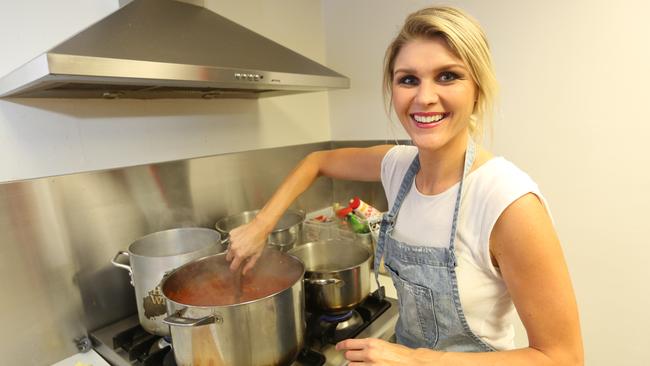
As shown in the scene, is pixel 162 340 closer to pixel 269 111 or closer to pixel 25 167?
pixel 25 167

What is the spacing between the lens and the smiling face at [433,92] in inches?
24.6

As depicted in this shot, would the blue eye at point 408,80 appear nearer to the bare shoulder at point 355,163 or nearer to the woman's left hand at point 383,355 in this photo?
the bare shoulder at point 355,163

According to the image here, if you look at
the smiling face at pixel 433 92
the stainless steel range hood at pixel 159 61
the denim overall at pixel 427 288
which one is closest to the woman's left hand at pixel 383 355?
the denim overall at pixel 427 288

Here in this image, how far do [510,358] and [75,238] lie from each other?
1.07 meters

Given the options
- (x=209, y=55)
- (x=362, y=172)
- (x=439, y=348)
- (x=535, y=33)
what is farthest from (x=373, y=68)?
(x=439, y=348)

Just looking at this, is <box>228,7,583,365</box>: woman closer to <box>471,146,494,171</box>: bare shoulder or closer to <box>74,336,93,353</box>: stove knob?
<box>471,146,494,171</box>: bare shoulder

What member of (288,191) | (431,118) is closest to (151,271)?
(288,191)

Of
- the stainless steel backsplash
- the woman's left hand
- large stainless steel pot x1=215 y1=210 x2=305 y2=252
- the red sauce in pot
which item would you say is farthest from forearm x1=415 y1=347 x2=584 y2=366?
the stainless steel backsplash

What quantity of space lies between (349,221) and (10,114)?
3.50 ft

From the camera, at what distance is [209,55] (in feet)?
Result: 2.75

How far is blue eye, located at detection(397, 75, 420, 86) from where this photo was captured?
2.18 ft

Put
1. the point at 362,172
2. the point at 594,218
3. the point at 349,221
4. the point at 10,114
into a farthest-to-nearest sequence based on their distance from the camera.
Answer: the point at 349,221 → the point at 594,218 → the point at 362,172 → the point at 10,114

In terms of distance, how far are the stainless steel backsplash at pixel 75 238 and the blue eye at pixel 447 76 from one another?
2.95 feet

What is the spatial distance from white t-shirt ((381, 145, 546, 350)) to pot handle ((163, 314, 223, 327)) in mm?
411
